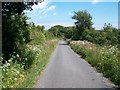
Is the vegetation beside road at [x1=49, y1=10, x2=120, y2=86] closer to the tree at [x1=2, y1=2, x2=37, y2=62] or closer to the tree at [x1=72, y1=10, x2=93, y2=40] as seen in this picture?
the tree at [x1=72, y1=10, x2=93, y2=40]

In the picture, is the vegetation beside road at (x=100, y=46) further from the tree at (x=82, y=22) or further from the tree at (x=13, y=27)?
the tree at (x=13, y=27)

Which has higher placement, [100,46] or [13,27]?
[13,27]

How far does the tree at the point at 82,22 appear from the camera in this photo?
85.8 meters

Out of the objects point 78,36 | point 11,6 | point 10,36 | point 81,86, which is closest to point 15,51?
point 10,36

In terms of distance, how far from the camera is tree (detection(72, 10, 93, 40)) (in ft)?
282

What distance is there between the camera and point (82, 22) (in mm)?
86562

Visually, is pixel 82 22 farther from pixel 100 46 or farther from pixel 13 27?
pixel 13 27

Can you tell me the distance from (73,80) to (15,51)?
13.7ft

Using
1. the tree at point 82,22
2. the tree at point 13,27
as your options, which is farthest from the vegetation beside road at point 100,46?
the tree at point 13,27

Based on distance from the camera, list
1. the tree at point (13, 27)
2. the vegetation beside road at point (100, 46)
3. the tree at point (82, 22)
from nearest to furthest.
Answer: the tree at point (13, 27)
the vegetation beside road at point (100, 46)
the tree at point (82, 22)

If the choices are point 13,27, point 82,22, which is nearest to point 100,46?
point 13,27

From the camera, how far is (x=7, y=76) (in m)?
13.2

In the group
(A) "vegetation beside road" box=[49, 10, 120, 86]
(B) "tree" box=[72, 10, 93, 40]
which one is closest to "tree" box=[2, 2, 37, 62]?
(A) "vegetation beside road" box=[49, 10, 120, 86]

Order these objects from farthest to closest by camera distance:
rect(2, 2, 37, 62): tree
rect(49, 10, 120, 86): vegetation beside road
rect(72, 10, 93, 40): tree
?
rect(72, 10, 93, 40): tree → rect(49, 10, 120, 86): vegetation beside road → rect(2, 2, 37, 62): tree
